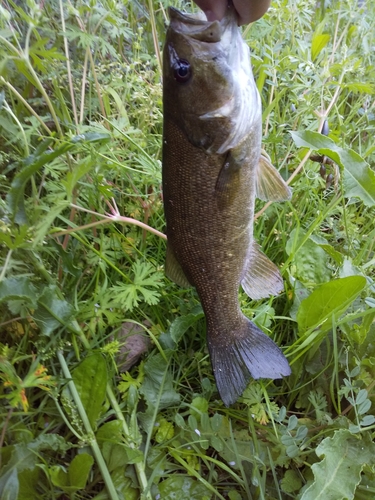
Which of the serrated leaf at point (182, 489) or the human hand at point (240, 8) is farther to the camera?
the serrated leaf at point (182, 489)

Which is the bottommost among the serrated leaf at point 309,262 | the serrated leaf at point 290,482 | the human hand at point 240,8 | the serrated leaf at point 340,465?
the serrated leaf at point 290,482

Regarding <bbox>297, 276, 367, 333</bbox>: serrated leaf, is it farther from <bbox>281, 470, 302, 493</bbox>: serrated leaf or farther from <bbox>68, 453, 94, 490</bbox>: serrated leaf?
<bbox>68, 453, 94, 490</bbox>: serrated leaf

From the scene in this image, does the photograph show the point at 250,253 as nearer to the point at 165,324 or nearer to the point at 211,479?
the point at 165,324

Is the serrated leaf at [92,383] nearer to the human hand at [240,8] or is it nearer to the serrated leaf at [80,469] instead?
the serrated leaf at [80,469]

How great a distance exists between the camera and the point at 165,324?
190 centimetres

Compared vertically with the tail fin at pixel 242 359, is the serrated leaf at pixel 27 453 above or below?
below

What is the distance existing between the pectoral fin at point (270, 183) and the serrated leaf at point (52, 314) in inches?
35.4

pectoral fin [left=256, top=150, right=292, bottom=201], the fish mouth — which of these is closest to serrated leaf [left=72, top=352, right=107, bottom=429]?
pectoral fin [left=256, top=150, right=292, bottom=201]

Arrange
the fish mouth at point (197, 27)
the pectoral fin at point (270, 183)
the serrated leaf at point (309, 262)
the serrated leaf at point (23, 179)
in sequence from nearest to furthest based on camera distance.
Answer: the fish mouth at point (197, 27), the serrated leaf at point (23, 179), the pectoral fin at point (270, 183), the serrated leaf at point (309, 262)

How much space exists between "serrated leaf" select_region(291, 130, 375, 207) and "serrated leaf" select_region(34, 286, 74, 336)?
1.17m

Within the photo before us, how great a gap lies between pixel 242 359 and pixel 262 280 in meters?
0.35

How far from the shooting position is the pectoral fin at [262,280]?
5.47 feet

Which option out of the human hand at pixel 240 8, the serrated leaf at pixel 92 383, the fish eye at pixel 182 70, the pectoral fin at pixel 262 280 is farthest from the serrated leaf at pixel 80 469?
the human hand at pixel 240 8

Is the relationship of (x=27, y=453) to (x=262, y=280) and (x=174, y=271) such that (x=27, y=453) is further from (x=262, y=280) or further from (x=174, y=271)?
(x=262, y=280)
